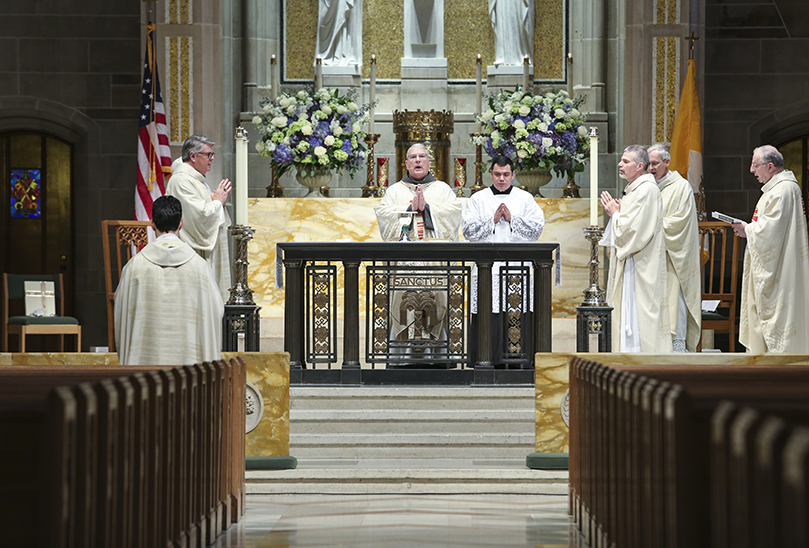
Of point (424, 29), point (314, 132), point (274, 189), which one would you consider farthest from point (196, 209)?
point (424, 29)

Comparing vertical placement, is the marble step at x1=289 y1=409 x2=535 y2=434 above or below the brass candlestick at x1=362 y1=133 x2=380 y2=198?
below

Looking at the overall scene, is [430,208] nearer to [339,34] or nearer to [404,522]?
[339,34]

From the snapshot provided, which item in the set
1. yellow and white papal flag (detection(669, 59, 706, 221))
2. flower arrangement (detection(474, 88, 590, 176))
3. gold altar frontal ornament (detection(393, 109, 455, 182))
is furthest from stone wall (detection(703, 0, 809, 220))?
gold altar frontal ornament (detection(393, 109, 455, 182))

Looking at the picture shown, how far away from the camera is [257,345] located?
23.9 feet

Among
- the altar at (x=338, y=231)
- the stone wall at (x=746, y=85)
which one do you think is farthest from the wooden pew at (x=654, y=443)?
the stone wall at (x=746, y=85)

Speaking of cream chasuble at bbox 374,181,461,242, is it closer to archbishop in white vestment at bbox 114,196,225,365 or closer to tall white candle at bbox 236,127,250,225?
tall white candle at bbox 236,127,250,225

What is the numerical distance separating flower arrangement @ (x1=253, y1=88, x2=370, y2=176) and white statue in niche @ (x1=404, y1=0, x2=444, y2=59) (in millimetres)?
1588

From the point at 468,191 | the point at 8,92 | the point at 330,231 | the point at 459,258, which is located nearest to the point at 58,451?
the point at 459,258

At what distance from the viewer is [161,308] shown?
5.26m

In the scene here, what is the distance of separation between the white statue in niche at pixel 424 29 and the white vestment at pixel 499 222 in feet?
11.0

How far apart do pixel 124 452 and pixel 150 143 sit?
7275 mm

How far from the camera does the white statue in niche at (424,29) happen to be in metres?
11.5

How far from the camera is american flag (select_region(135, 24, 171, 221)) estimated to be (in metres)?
9.70

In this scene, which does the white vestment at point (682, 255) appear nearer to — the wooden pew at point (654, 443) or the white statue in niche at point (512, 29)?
the wooden pew at point (654, 443)
